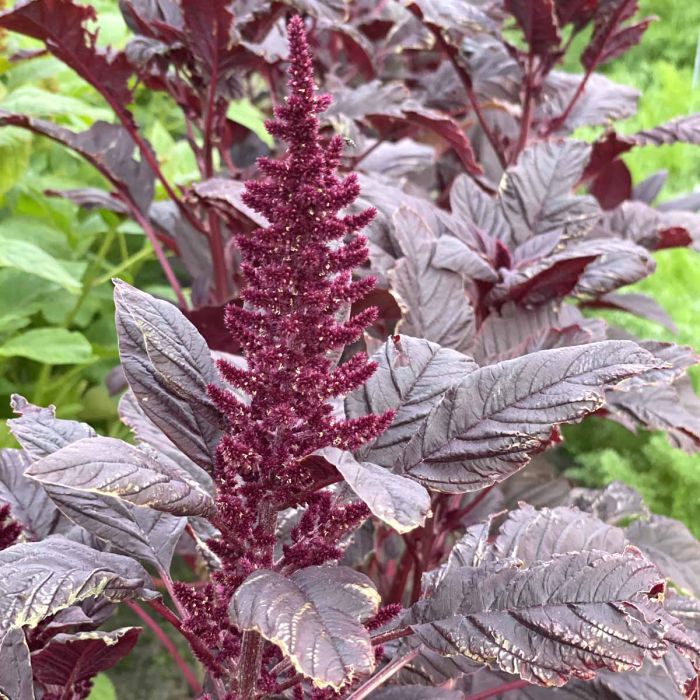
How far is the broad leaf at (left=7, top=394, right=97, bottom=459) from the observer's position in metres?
0.64

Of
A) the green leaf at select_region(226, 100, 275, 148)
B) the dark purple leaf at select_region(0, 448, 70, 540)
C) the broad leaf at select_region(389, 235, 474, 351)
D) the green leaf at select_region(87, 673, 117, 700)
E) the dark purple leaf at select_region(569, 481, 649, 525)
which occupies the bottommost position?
the green leaf at select_region(87, 673, 117, 700)

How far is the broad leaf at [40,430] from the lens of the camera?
0.64 meters

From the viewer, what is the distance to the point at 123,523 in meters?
0.69

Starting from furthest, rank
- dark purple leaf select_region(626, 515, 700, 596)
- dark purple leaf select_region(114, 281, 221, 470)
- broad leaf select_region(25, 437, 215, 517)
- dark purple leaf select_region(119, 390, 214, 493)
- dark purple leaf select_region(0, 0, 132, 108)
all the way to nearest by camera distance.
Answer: dark purple leaf select_region(0, 0, 132, 108), dark purple leaf select_region(626, 515, 700, 596), dark purple leaf select_region(119, 390, 214, 493), dark purple leaf select_region(114, 281, 221, 470), broad leaf select_region(25, 437, 215, 517)

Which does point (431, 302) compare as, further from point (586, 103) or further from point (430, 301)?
point (586, 103)

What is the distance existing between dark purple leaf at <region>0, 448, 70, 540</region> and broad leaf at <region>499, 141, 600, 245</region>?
63 cm

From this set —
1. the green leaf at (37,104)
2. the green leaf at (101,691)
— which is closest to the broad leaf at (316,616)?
the green leaf at (101,691)

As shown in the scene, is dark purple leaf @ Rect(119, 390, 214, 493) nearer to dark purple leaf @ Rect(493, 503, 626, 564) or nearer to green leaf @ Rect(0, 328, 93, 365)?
dark purple leaf @ Rect(493, 503, 626, 564)

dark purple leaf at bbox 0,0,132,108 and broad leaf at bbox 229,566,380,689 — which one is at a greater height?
dark purple leaf at bbox 0,0,132,108

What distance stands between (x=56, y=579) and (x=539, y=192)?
0.76m

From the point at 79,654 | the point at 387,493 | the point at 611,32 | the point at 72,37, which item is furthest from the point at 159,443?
the point at 611,32

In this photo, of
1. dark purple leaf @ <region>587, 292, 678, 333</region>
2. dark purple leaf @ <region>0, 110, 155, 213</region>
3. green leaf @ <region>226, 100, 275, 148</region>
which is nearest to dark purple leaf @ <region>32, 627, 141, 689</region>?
dark purple leaf @ <region>0, 110, 155, 213</region>

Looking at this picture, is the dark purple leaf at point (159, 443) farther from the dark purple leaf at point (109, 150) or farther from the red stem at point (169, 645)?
the dark purple leaf at point (109, 150)

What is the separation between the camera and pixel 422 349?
66 cm
